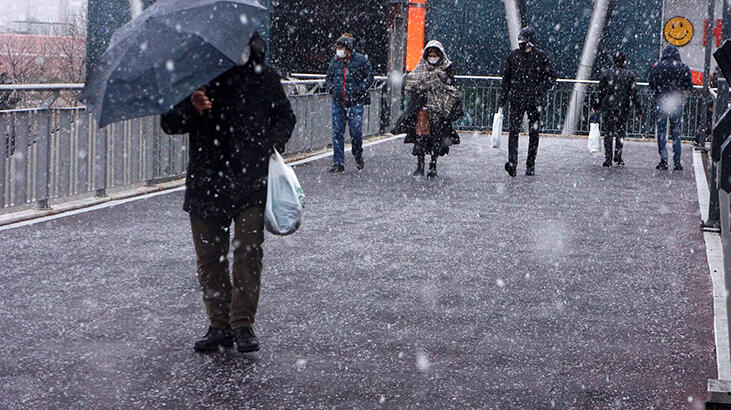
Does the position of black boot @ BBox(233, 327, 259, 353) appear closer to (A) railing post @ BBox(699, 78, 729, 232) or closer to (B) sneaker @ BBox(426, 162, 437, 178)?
(A) railing post @ BBox(699, 78, 729, 232)

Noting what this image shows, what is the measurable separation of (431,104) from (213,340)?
8.68 m

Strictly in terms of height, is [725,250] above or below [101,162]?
above

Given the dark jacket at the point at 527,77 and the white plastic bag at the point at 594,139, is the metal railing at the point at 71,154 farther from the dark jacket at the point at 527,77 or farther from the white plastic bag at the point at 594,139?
the white plastic bag at the point at 594,139

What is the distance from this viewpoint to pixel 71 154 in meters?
10.3

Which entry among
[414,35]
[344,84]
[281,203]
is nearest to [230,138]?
[281,203]

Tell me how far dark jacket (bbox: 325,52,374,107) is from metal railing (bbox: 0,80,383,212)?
2564mm

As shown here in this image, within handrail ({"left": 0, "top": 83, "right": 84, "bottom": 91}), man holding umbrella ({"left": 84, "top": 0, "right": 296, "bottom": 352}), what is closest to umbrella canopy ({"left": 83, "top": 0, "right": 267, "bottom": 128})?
man holding umbrella ({"left": 84, "top": 0, "right": 296, "bottom": 352})

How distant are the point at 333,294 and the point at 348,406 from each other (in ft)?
7.41

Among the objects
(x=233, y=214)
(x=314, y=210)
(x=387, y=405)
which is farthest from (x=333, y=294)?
(x=314, y=210)

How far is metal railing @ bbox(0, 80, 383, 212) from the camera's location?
9.38 meters

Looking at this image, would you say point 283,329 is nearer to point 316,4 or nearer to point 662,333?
point 662,333

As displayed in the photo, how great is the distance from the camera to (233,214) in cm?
518

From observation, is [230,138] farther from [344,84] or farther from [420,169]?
[344,84]

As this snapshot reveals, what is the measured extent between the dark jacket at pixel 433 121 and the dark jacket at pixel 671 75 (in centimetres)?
355
